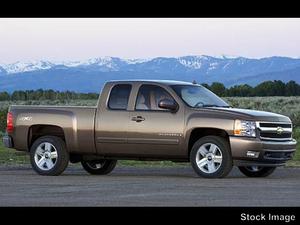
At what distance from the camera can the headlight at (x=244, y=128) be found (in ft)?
56.2

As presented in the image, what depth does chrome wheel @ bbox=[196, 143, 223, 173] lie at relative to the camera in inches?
681

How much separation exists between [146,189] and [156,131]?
270cm

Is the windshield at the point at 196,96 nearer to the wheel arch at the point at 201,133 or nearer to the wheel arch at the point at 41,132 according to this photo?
the wheel arch at the point at 201,133

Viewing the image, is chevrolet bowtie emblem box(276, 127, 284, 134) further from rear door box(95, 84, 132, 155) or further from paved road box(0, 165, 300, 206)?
rear door box(95, 84, 132, 155)

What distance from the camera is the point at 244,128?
17156 mm

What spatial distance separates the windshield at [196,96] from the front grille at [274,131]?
1.21 m

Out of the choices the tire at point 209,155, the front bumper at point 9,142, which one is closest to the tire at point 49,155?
the front bumper at point 9,142

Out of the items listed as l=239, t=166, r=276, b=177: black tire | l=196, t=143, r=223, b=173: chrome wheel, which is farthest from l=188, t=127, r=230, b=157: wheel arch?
l=239, t=166, r=276, b=177: black tire

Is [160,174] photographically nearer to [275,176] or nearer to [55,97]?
[275,176]

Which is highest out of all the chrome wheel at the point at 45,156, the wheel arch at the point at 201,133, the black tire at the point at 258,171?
the wheel arch at the point at 201,133
